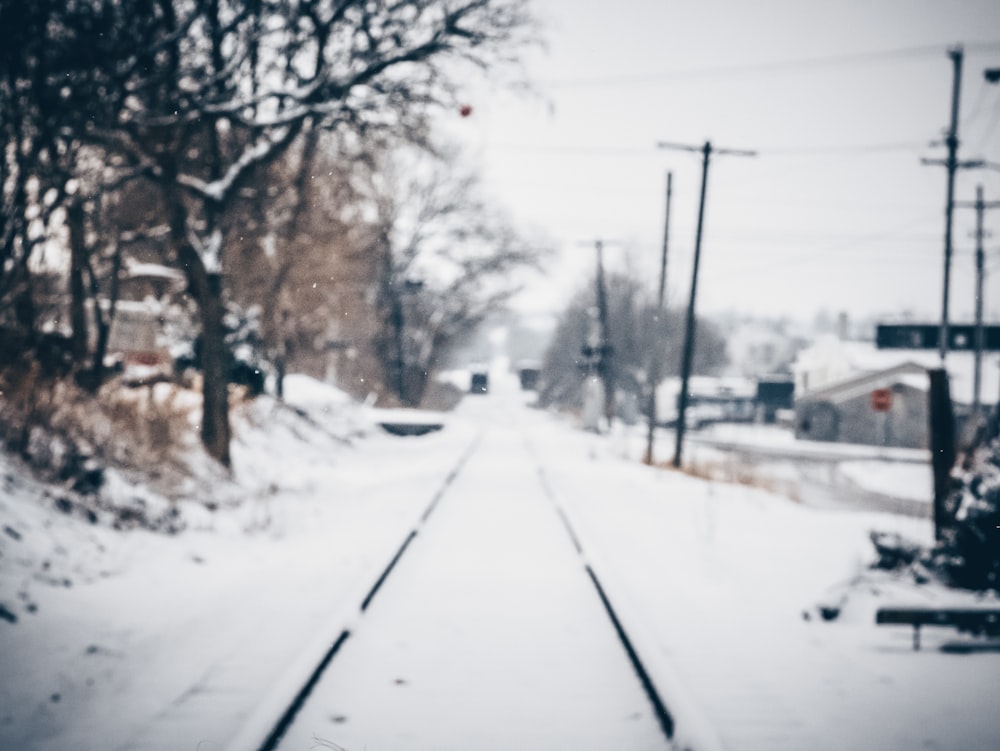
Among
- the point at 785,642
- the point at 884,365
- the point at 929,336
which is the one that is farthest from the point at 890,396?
the point at 785,642

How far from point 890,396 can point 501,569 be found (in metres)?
41.1

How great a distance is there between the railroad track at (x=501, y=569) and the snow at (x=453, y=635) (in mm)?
51

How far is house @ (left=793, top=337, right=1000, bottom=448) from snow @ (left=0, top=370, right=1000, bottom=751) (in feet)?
127

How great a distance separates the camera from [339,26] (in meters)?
9.41

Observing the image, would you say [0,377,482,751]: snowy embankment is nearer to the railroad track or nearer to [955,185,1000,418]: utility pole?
the railroad track

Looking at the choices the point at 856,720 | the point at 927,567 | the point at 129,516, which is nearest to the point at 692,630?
the point at 856,720

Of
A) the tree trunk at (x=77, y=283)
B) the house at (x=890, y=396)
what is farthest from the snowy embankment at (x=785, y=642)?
the house at (x=890, y=396)

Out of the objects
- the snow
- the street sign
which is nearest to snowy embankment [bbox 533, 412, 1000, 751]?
the snow

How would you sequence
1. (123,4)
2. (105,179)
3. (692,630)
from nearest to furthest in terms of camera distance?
(692,630)
(123,4)
(105,179)

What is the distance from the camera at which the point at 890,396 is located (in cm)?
3972

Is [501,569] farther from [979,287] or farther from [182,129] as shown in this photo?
[979,287]

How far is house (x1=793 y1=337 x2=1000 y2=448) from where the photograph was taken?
132 feet

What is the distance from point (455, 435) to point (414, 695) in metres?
23.2

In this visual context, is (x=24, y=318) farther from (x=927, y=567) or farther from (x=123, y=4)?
Result: (x=927, y=567)
